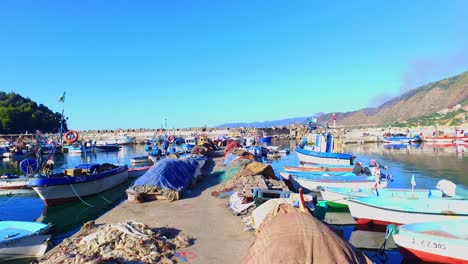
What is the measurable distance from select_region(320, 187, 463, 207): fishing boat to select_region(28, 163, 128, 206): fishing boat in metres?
15.7

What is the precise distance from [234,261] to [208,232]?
274cm

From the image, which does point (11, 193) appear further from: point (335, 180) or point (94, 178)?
point (335, 180)

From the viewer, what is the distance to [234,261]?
940 centimetres

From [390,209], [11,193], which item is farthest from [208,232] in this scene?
[11,193]

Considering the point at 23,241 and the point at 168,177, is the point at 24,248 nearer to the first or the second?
the point at 23,241

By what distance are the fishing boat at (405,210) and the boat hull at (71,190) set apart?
1723 centimetres

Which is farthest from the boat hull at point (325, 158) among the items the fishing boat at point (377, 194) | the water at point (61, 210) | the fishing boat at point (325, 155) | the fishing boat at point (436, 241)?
the fishing boat at point (436, 241)

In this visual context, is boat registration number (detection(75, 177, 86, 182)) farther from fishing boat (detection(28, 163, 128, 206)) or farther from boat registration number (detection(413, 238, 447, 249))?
boat registration number (detection(413, 238, 447, 249))

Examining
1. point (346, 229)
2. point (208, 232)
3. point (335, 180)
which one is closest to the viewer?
point (208, 232)

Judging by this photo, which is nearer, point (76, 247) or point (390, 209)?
point (76, 247)

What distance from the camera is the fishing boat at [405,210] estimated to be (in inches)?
526

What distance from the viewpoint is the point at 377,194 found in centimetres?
1719

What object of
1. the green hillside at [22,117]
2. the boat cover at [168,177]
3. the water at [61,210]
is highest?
the green hillside at [22,117]

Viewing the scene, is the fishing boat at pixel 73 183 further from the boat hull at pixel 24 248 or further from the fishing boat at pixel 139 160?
the fishing boat at pixel 139 160
